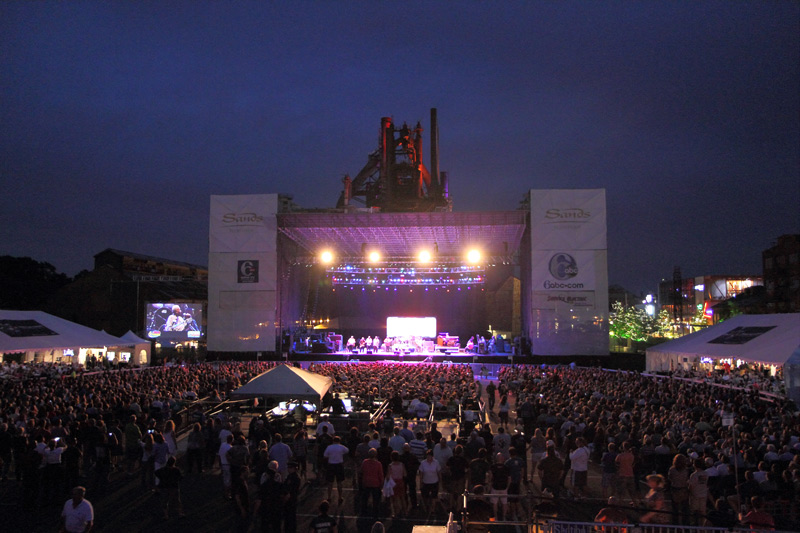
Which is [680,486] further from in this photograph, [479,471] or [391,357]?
[391,357]

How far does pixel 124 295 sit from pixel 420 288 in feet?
69.1

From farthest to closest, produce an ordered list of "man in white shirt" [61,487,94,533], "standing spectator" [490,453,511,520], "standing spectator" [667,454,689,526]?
"standing spectator" [490,453,511,520]
"standing spectator" [667,454,689,526]
"man in white shirt" [61,487,94,533]

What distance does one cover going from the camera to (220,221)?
107ft

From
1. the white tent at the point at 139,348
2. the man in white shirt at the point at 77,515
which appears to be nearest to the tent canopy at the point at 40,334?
the white tent at the point at 139,348

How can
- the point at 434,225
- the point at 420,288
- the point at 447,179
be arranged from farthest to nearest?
the point at 447,179 → the point at 420,288 → the point at 434,225

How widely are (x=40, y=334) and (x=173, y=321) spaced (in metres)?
8.67

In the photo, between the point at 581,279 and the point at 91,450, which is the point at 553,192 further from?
the point at 91,450

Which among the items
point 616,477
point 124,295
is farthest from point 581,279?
point 124,295

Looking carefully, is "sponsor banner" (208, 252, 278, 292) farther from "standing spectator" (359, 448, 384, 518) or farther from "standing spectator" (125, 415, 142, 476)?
"standing spectator" (359, 448, 384, 518)

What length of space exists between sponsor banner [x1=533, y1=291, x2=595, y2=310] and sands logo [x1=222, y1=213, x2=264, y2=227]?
16116 mm

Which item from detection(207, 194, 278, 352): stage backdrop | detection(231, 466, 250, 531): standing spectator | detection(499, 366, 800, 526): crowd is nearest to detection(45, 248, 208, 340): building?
detection(207, 194, 278, 352): stage backdrop

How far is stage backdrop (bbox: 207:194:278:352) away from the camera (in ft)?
104

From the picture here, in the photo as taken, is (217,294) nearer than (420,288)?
Yes

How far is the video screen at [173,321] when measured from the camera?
30.2 m
